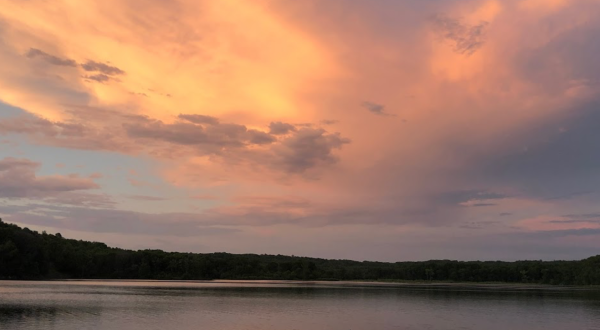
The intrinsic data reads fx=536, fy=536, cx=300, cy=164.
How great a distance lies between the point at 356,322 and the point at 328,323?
9.92 ft

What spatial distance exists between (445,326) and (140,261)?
150 metres

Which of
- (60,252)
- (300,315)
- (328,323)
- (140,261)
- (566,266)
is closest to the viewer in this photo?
(328,323)

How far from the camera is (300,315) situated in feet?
167

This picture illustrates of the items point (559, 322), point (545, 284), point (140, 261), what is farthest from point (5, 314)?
point (545, 284)

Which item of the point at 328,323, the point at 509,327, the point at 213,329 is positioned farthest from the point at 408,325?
the point at 213,329

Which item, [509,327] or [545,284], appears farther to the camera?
[545,284]

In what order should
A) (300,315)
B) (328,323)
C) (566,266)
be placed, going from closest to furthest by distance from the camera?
1. (328,323)
2. (300,315)
3. (566,266)

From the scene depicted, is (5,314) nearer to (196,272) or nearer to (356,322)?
(356,322)

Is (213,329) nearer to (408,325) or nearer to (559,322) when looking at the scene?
(408,325)

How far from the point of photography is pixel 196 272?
192m

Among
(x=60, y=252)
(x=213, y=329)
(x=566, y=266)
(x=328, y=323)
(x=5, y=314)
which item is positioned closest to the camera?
(x=213, y=329)

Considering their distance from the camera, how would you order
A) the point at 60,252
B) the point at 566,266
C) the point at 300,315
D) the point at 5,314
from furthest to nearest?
the point at 566,266, the point at 60,252, the point at 300,315, the point at 5,314

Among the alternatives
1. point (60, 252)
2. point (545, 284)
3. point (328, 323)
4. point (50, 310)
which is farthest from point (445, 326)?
point (545, 284)

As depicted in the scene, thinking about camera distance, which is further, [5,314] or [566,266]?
[566,266]
